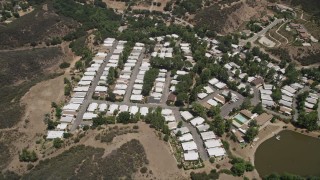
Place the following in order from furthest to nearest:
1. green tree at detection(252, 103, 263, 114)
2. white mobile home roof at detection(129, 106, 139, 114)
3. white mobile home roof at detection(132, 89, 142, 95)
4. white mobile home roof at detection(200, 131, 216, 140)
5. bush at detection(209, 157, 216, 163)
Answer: white mobile home roof at detection(132, 89, 142, 95), green tree at detection(252, 103, 263, 114), white mobile home roof at detection(129, 106, 139, 114), white mobile home roof at detection(200, 131, 216, 140), bush at detection(209, 157, 216, 163)

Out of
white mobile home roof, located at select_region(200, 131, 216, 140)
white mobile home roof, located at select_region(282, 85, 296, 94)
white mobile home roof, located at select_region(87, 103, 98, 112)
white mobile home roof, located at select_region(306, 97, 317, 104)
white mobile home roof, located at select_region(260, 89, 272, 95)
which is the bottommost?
white mobile home roof, located at select_region(87, 103, 98, 112)

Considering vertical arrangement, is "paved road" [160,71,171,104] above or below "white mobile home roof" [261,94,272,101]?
below

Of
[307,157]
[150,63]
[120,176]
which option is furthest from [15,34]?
[307,157]

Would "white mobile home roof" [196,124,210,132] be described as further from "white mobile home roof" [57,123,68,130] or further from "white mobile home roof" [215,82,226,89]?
"white mobile home roof" [57,123,68,130]

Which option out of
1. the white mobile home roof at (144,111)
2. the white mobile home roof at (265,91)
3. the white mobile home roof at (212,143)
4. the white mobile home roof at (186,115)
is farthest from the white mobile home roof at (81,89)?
the white mobile home roof at (265,91)

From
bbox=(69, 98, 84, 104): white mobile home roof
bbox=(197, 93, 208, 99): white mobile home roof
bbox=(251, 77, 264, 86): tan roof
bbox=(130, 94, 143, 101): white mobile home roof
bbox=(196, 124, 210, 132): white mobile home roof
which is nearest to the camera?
bbox=(196, 124, 210, 132): white mobile home roof

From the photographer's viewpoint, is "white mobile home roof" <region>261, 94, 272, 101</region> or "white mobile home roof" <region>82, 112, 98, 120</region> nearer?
"white mobile home roof" <region>82, 112, 98, 120</region>

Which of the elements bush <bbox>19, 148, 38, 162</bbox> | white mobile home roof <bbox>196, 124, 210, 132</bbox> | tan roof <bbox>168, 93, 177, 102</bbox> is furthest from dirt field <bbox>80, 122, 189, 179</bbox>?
tan roof <bbox>168, 93, 177, 102</bbox>

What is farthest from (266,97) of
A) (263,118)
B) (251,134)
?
(251,134)
